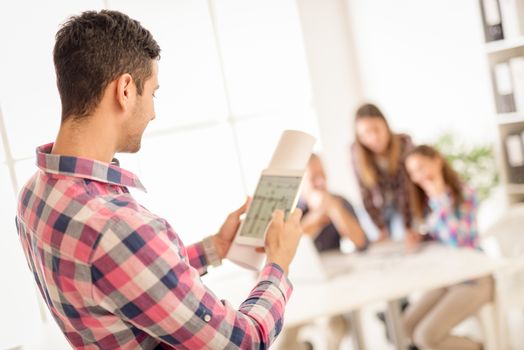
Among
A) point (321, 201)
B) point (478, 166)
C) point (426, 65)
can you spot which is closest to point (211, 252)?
point (321, 201)

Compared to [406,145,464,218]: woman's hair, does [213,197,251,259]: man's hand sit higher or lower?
higher

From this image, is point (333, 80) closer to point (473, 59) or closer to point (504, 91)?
point (473, 59)

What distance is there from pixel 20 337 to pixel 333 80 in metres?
2.89

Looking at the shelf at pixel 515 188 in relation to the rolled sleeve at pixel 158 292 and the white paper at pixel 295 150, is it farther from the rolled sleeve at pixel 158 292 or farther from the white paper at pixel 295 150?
the rolled sleeve at pixel 158 292

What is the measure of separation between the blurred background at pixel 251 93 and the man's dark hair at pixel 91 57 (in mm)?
1278

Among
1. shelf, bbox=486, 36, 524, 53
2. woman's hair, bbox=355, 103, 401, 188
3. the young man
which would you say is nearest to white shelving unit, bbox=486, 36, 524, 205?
shelf, bbox=486, 36, 524, 53

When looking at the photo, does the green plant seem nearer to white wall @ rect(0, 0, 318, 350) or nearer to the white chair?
the white chair

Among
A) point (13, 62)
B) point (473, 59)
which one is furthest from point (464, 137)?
point (13, 62)

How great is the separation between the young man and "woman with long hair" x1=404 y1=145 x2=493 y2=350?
1.68 m

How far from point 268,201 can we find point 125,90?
1.55 feet

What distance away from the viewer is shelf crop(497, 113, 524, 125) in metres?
3.23

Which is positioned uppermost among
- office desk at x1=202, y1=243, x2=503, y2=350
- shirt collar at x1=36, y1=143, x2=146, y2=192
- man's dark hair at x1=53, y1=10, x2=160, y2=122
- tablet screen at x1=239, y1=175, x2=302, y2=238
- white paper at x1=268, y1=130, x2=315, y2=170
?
man's dark hair at x1=53, y1=10, x2=160, y2=122

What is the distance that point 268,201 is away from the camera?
4.47 ft

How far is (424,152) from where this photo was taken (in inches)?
107
